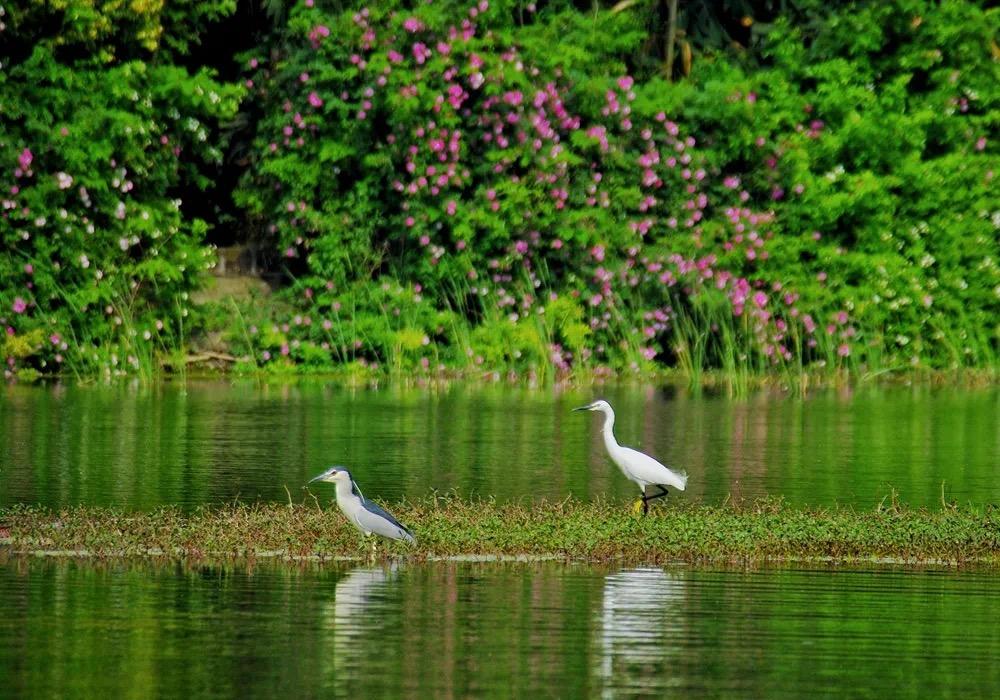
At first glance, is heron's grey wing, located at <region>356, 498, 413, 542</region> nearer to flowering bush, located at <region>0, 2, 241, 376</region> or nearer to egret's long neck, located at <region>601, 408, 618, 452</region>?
egret's long neck, located at <region>601, 408, 618, 452</region>

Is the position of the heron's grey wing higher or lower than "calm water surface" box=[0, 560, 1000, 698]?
higher

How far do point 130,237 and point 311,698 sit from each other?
19520mm

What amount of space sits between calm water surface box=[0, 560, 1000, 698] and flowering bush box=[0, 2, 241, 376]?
15303 millimetres

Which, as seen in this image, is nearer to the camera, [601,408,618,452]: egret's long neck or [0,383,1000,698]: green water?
[0,383,1000,698]: green water

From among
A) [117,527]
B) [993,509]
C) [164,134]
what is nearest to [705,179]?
[164,134]

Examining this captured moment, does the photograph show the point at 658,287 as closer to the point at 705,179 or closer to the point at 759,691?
the point at 705,179

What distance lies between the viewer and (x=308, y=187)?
29.0 m

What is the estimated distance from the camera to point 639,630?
10.5m

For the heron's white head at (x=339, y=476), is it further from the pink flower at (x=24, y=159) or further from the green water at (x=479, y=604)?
the pink flower at (x=24, y=159)

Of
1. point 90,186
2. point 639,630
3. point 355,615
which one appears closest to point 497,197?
point 90,186

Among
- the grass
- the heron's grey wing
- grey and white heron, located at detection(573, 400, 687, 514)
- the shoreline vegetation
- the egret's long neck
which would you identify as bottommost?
the grass

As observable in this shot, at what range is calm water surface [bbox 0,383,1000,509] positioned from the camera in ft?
53.4

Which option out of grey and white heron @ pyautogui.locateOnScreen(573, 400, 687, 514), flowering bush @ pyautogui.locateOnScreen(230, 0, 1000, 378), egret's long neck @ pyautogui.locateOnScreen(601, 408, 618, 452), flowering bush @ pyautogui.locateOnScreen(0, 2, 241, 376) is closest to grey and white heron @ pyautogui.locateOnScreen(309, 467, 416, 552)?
grey and white heron @ pyautogui.locateOnScreen(573, 400, 687, 514)

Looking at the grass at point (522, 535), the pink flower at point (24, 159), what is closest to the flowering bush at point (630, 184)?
the pink flower at point (24, 159)
